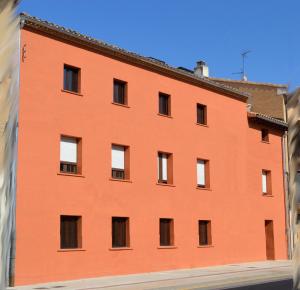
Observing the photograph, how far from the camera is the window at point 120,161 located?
2507 centimetres

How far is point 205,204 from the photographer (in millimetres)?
29375

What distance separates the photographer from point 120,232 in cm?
2484

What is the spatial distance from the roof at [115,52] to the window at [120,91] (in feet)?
3.33

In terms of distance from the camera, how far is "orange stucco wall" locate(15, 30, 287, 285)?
21625 millimetres

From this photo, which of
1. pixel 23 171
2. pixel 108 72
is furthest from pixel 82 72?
pixel 23 171

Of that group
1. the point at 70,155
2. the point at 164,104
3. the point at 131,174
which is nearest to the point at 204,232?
the point at 131,174

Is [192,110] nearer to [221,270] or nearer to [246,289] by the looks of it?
[221,270]

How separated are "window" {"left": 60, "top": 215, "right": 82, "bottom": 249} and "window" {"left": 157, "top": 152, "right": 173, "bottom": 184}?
5.61 metres

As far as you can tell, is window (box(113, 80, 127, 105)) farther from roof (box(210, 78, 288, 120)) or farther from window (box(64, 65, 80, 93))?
roof (box(210, 78, 288, 120))

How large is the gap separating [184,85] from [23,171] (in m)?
10.8

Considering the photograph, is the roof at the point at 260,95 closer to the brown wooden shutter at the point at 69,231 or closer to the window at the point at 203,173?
the window at the point at 203,173

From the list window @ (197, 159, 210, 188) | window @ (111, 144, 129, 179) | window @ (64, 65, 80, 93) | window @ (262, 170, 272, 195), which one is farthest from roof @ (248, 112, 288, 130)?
window @ (64, 65, 80, 93)

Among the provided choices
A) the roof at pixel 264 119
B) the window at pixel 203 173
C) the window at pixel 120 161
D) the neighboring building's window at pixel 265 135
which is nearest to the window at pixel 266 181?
the neighboring building's window at pixel 265 135

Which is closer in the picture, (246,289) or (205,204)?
(246,289)
